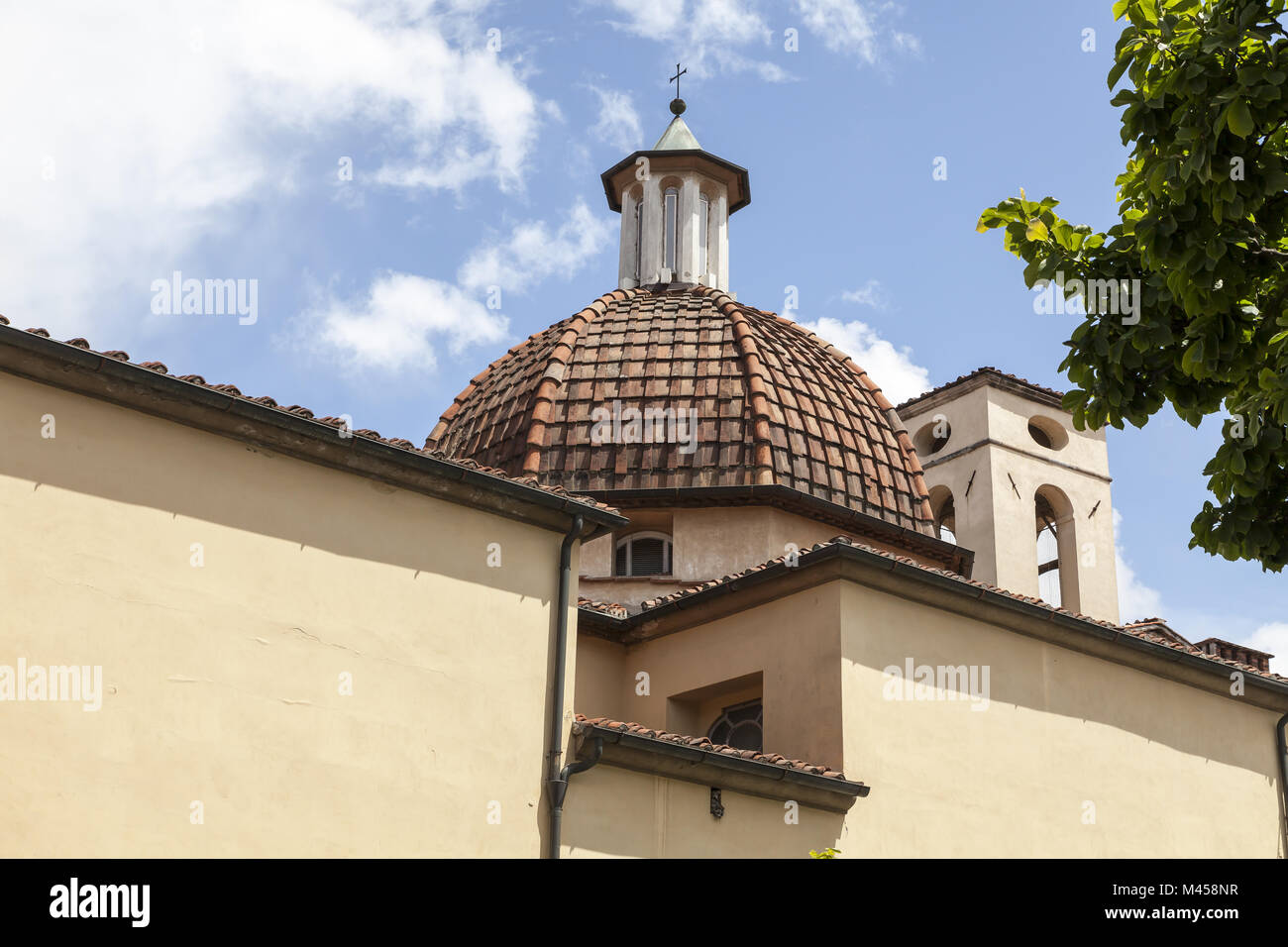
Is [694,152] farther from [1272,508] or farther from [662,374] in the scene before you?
[1272,508]

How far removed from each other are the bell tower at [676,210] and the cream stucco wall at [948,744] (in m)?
10.0

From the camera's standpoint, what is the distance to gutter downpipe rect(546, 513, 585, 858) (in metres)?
13.1

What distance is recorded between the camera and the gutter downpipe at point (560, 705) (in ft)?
43.1

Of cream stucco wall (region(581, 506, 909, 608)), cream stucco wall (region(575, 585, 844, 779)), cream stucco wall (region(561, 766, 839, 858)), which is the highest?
cream stucco wall (region(581, 506, 909, 608))

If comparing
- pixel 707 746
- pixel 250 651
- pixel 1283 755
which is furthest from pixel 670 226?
pixel 250 651

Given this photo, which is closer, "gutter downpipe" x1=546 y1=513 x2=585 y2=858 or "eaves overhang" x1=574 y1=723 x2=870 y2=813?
"gutter downpipe" x1=546 y1=513 x2=585 y2=858

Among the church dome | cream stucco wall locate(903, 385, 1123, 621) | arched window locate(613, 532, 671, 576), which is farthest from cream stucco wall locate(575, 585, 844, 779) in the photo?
cream stucco wall locate(903, 385, 1123, 621)

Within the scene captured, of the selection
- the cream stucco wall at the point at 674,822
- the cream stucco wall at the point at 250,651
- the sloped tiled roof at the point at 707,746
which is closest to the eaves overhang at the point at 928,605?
the sloped tiled roof at the point at 707,746

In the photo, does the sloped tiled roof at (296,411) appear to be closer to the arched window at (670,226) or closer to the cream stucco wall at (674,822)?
the cream stucco wall at (674,822)

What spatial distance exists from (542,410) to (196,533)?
9221mm

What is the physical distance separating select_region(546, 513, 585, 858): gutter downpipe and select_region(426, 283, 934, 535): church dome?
5.93 metres

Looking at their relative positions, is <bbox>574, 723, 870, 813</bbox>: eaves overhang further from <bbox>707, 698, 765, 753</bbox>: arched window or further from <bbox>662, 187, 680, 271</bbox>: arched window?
<bbox>662, 187, 680, 271</bbox>: arched window

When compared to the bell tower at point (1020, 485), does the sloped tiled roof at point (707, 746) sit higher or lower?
lower
